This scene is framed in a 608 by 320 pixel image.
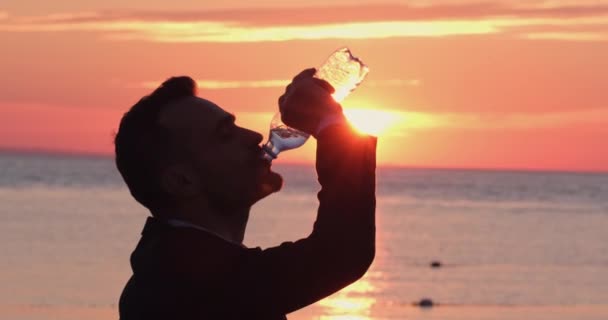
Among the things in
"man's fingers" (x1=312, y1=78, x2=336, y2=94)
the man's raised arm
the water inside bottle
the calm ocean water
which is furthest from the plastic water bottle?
the calm ocean water

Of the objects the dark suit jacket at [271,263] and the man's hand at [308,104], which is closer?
the dark suit jacket at [271,263]

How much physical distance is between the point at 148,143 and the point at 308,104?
41cm

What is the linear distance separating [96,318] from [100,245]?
43.1 feet

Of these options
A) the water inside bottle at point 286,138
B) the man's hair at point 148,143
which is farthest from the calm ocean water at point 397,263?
the man's hair at point 148,143

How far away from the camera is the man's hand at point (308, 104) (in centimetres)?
355

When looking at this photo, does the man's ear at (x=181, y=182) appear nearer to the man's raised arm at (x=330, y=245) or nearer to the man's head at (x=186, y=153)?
the man's head at (x=186, y=153)

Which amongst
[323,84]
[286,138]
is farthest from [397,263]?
[323,84]

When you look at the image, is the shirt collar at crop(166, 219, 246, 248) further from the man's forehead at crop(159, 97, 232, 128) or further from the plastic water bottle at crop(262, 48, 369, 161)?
the plastic water bottle at crop(262, 48, 369, 161)

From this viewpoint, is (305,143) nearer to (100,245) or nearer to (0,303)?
(0,303)

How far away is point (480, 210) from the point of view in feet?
205

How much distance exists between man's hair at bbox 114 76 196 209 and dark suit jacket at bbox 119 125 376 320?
18cm

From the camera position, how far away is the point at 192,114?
11.8 feet

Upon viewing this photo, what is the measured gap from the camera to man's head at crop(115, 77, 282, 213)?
11.5ft

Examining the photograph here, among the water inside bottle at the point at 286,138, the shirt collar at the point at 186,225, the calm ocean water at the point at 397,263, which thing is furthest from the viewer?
the calm ocean water at the point at 397,263
